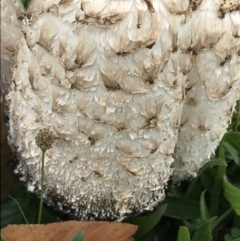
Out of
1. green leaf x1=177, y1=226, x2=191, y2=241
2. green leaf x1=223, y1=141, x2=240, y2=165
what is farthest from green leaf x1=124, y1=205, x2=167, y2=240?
green leaf x1=223, y1=141, x2=240, y2=165

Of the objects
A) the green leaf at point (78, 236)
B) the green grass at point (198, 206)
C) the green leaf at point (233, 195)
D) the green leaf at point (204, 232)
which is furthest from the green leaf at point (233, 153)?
the green leaf at point (78, 236)

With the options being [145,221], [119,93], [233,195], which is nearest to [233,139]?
[233,195]

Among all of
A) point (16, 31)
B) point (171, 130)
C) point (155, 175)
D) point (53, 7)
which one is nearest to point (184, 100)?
point (171, 130)

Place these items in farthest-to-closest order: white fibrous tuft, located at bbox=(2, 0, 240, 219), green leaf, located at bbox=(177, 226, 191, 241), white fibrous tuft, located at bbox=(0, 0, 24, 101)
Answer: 1. white fibrous tuft, located at bbox=(0, 0, 24, 101)
2. green leaf, located at bbox=(177, 226, 191, 241)
3. white fibrous tuft, located at bbox=(2, 0, 240, 219)

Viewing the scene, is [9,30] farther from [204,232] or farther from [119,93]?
[204,232]

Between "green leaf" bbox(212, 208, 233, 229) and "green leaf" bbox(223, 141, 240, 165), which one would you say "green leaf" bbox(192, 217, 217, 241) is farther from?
"green leaf" bbox(223, 141, 240, 165)

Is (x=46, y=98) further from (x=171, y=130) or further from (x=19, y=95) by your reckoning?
(x=171, y=130)
